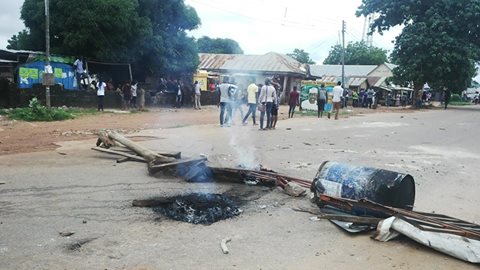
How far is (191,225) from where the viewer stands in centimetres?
472

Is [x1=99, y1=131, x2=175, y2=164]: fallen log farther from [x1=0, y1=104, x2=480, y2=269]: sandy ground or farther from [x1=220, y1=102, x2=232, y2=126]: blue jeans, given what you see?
[x1=220, y1=102, x2=232, y2=126]: blue jeans

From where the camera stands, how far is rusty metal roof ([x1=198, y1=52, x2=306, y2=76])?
32.2 m

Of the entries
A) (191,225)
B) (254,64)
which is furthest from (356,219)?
(254,64)

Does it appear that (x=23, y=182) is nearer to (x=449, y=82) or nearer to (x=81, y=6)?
(x=81, y=6)

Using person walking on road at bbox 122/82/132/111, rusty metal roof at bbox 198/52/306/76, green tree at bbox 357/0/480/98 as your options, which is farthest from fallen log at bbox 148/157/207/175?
green tree at bbox 357/0/480/98

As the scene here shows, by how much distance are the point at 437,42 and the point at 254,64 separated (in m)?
13.1

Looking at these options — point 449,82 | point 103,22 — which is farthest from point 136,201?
point 449,82

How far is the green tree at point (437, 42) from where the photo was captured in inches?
1225

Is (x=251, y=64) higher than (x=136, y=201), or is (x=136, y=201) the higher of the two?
(x=251, y=64)

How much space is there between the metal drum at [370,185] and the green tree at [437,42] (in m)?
28.9

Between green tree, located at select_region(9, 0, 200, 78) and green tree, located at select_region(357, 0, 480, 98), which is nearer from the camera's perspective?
green tree, located at select_region(9, 0, 200, 78)

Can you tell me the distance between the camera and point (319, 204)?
5332 mm

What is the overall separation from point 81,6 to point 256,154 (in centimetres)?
1423

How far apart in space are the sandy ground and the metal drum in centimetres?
47
